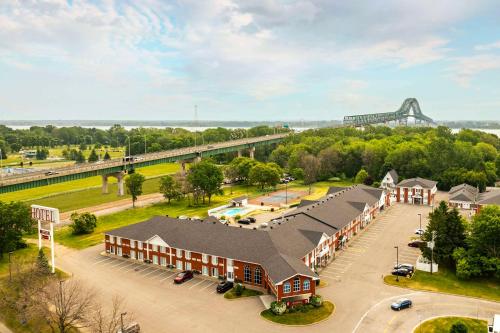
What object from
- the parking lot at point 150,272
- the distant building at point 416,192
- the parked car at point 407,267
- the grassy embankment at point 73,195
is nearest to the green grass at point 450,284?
the parked car at point 407,267

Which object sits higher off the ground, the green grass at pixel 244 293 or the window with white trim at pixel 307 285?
the window with white trim at pixel 307 285

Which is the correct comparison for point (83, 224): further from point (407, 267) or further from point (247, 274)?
point (407, 267)

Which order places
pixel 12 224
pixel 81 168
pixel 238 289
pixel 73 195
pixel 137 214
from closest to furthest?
pixel 238 289 < pixel 12 224 < pixel 137 214 < pixel 81 168 < pixel 73 195

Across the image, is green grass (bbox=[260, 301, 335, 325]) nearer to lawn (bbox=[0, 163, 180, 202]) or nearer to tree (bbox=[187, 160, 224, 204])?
tree (bbox=[187, 160, 224, 204])

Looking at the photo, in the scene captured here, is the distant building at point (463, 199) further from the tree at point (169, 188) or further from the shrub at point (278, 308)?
the tree at point (169, 188)

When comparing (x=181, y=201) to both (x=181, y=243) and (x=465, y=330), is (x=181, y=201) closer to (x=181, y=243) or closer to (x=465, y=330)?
(x=181, y=243)

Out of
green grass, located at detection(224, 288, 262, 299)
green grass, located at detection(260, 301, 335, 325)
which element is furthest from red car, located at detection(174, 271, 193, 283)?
green grass, located at detection(260, 301, 335, 325)

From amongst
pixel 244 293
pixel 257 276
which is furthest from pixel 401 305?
pixel 244 293
